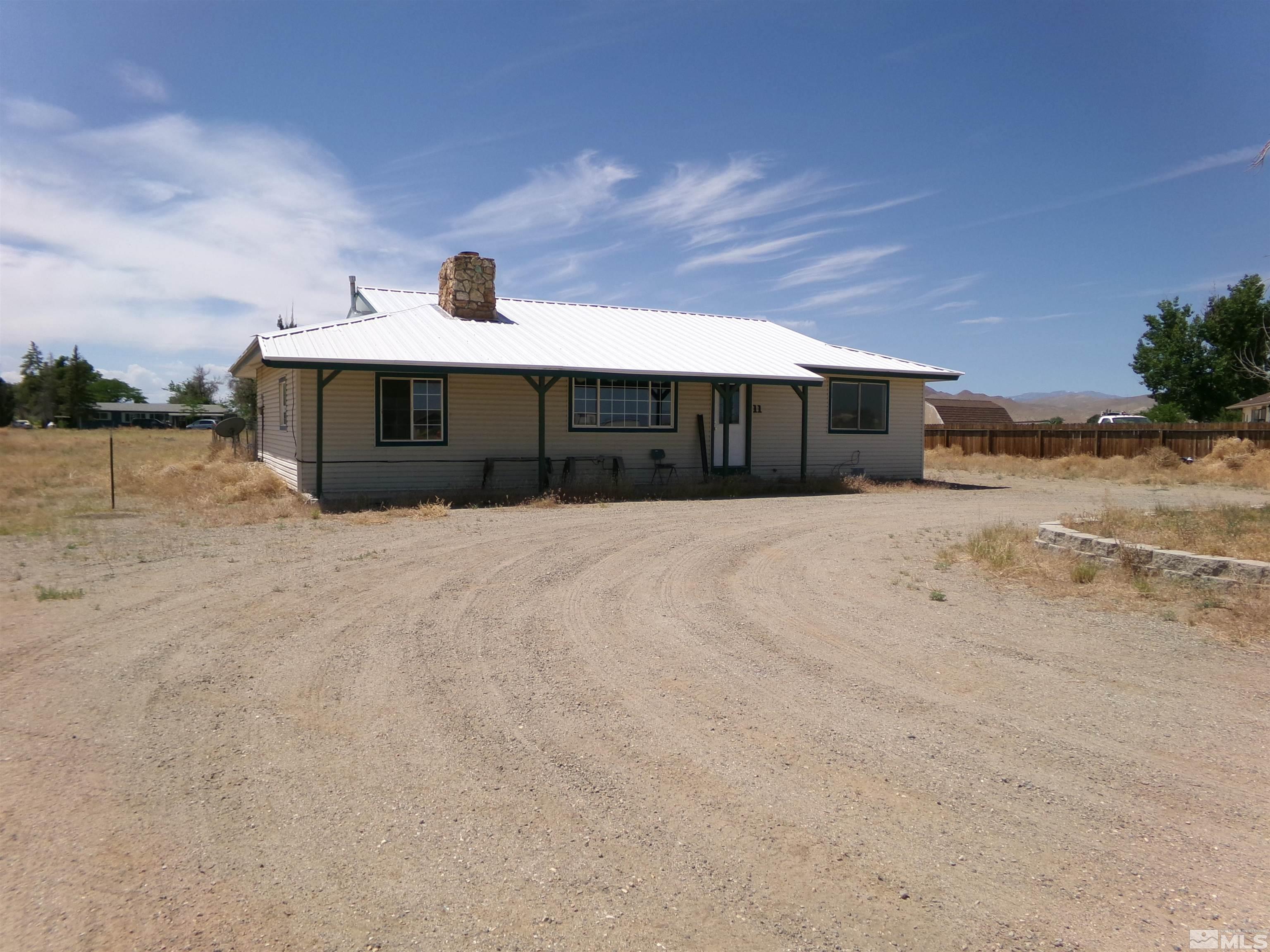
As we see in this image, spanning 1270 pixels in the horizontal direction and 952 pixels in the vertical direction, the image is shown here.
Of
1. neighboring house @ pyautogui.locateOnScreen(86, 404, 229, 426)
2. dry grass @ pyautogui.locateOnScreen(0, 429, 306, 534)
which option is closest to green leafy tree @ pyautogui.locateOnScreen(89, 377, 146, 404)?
neighboring house @ pyautogui.locateOnScreen(86, 404, 229, 426)

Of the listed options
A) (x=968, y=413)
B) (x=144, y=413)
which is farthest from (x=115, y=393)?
(x=968, y=413)

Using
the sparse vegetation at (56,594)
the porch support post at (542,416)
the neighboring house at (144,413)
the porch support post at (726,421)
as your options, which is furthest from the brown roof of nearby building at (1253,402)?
the neighboring house at (144,413)

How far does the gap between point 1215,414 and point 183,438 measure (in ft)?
189

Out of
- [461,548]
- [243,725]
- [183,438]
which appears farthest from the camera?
[183,438]

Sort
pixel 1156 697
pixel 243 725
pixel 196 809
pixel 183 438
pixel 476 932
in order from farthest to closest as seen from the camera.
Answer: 1. pixel 183 438
2. pixel 1156 697
3. pixel 243 725
4. pixel 196 809
5. pixel 476 932

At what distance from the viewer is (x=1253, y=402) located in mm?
43594

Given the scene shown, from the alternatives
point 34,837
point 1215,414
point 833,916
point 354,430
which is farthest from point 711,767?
point 1215,414

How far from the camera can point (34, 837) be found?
3.47 meters

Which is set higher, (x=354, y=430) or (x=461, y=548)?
(x=354, y=430)

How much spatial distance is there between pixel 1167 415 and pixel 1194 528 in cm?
3760

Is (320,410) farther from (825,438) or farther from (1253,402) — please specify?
(1253,402)

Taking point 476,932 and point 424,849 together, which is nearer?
point 476,932

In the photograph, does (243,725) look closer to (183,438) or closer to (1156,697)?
(1156,697)

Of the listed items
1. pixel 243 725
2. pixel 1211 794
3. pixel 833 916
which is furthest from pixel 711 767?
pixel 243 725
